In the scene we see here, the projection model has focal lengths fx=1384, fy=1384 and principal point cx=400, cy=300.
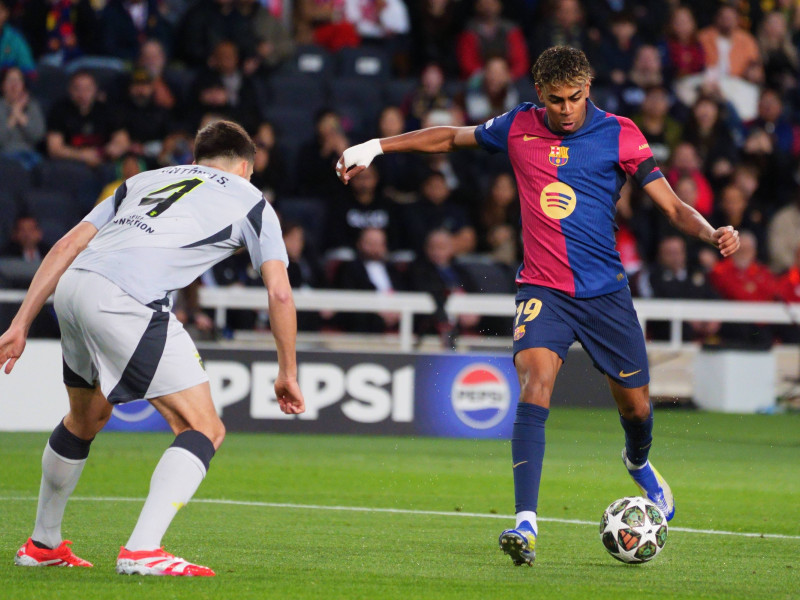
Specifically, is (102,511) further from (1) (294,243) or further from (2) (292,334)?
(1) (294,243)

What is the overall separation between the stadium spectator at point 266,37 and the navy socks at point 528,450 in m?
11.0

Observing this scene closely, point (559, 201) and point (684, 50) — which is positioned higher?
point (559, 201)

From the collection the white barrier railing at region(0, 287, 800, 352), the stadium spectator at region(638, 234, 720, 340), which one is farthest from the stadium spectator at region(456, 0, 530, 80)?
the white barrier railing at region(0, 287, 800, 352)

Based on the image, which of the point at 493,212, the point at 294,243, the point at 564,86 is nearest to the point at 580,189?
the point at 564,86

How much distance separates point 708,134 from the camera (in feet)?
56.6

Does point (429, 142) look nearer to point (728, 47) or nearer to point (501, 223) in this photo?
point (501, 223)

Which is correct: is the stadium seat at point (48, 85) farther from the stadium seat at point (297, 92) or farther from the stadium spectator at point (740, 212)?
the stadium spectator at point (740, 212)

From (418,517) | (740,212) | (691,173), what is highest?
(691,173)

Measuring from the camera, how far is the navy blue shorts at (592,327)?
257 inches

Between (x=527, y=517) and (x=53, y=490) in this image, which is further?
(x=527, y=517)

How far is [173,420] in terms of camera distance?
18.1ft

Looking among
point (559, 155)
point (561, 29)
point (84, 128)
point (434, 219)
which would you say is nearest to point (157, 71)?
point (84, 128)

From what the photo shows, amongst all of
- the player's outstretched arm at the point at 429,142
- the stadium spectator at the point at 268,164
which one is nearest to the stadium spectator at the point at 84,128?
the stadium spectator at the point at 268,164

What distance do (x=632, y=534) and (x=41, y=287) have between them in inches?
111
